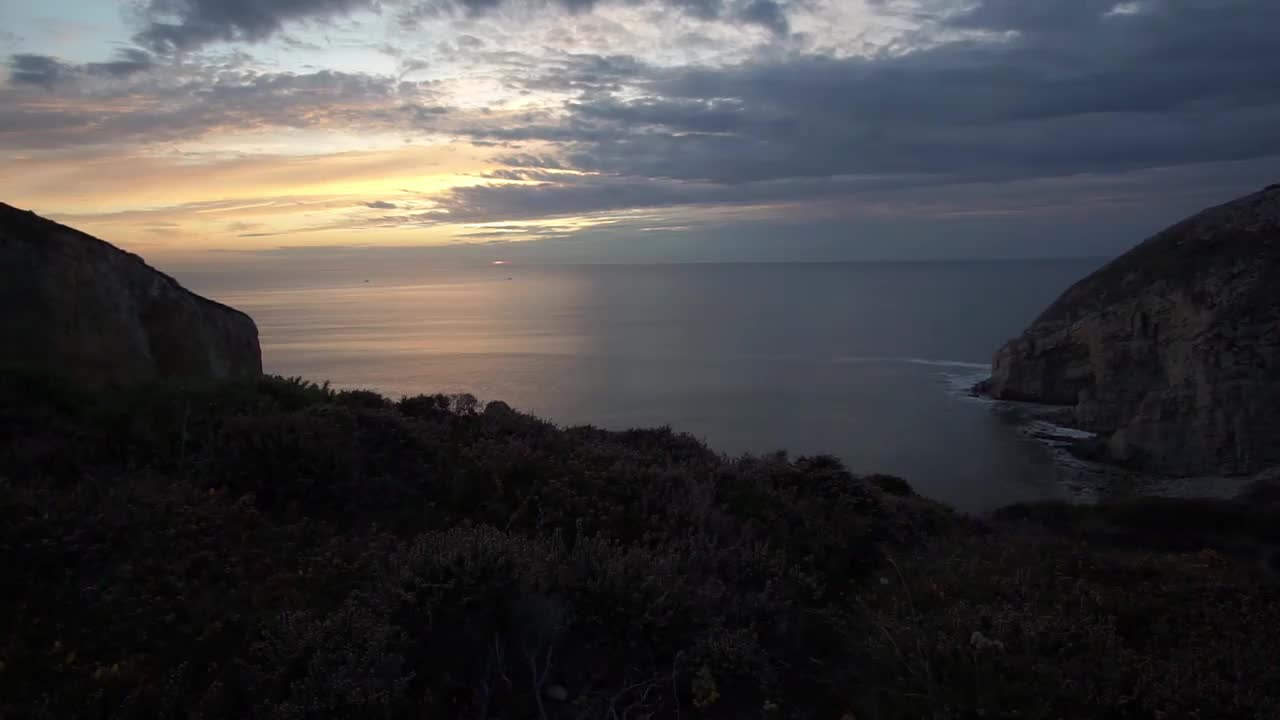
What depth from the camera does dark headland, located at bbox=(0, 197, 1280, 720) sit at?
13.6ft

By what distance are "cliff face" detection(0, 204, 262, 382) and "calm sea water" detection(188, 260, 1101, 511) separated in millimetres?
23934

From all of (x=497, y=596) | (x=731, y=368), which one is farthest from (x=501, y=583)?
(x=731, y=368)

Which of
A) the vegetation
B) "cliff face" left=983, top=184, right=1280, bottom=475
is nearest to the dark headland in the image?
the vegetation

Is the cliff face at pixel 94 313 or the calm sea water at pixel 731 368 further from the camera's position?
the calm sea water at pixel 731 368

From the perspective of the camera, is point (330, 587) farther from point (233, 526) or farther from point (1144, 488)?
point (1144, 488)

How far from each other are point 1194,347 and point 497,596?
3987 cm

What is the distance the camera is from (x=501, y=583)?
185 inches

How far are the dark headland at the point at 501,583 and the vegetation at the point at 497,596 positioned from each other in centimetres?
2

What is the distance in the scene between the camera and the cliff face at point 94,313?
10.4 meters

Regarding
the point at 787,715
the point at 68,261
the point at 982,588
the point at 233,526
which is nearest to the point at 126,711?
the point at 233,526

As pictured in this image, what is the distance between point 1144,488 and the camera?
32.6 metres

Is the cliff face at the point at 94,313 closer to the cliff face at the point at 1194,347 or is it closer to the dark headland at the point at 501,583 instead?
the dark headland at the point at 501,583

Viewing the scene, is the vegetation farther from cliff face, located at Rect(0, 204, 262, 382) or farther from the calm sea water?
the calm sea water

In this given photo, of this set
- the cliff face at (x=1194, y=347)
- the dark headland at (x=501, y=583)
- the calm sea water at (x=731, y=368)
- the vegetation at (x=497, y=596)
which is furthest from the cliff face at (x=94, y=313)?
the cliff face at (x=1194, y=347)
